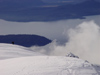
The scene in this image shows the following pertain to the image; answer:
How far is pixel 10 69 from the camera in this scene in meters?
14.0

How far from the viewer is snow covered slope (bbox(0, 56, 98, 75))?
1276 cm

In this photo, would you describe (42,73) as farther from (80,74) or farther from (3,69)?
(3,69)

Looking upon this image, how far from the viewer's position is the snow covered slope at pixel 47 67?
12.8 meters

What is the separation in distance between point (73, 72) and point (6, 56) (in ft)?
35.5

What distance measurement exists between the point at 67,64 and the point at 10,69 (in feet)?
10.5

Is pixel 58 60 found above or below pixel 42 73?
above

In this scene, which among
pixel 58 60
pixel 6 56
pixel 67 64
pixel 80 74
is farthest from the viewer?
pixel 6 56

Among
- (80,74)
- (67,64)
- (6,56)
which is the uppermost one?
(6,56)

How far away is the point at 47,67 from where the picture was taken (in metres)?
13.4

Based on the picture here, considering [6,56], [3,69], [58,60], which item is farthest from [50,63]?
[6,56]

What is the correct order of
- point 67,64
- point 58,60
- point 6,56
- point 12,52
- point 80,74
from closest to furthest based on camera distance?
point 80,74 → point 67,64 → point 58,60 → point 6,56 → point 12,52

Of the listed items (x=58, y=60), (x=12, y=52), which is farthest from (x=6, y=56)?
(x=58, y=60)

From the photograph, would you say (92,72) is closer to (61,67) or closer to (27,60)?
(61,67)

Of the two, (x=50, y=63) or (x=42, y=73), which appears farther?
(x=50, y=63)
